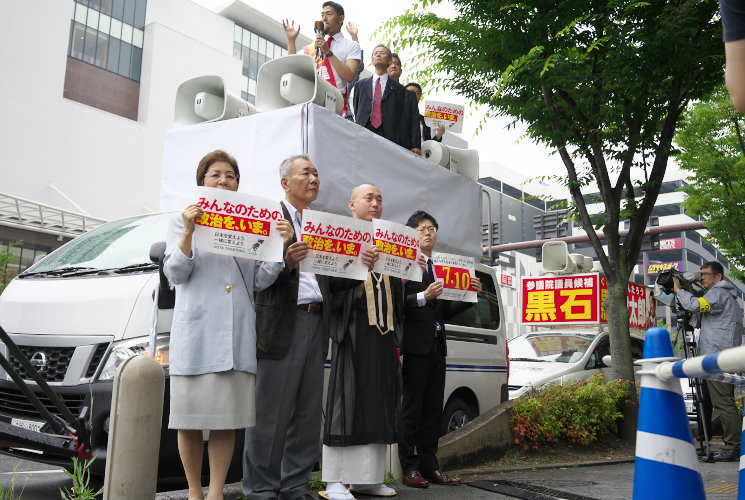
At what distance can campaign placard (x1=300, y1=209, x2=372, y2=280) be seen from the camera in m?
3.74

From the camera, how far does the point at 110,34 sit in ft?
113

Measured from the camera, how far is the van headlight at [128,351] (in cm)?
385

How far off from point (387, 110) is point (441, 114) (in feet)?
5.31

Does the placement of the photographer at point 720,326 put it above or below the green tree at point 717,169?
below

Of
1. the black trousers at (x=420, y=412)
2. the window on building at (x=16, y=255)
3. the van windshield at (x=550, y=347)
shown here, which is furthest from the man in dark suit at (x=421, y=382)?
the window on building at (x=16, y=255)

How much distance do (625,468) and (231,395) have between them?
4.80 meters

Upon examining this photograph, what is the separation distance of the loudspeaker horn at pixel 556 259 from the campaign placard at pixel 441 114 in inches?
279

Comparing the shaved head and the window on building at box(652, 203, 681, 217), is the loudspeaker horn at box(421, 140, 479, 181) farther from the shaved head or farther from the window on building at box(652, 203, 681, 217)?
the window on building at box(652, 203, 681, 217)

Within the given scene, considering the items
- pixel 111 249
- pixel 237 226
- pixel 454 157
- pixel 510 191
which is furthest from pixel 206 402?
pixel 510 191

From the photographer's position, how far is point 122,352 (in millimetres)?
3896

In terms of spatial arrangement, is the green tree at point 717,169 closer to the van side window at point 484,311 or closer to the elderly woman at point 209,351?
the van side window at point 484,311

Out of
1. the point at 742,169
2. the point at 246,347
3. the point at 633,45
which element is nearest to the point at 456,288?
the point at 246,347

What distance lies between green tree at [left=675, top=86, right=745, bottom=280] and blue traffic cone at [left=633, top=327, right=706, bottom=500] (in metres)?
13.9

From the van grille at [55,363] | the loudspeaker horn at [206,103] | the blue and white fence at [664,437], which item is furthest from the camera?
the loudspeaker horn at [206,103]
